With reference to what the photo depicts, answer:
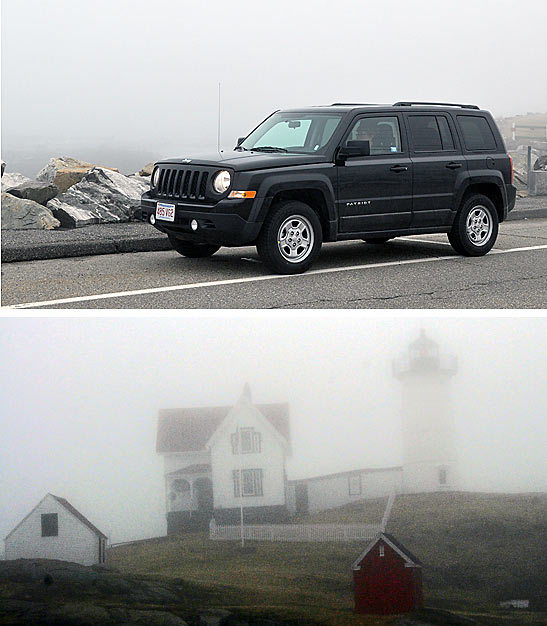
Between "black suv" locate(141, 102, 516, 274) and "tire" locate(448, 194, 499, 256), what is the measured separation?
0.01 meters

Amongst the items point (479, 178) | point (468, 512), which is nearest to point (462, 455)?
point (468, 512)

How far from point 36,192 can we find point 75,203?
0.83 m

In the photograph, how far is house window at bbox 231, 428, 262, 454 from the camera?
11.0 ft

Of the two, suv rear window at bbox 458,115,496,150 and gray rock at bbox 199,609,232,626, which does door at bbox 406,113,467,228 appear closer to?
suv rear window at bbox 458,115,496,150

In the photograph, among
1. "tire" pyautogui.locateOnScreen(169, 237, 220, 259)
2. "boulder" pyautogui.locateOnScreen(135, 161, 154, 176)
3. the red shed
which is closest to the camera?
the red shed

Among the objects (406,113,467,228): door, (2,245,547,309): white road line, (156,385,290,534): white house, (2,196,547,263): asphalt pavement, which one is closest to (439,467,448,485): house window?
(156,385,290,534): white house

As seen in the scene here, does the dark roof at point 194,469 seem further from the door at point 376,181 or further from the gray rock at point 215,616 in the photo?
the door at point 376,181

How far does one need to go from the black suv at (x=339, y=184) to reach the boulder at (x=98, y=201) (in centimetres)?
263

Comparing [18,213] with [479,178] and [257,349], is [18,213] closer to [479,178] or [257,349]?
[479,178]

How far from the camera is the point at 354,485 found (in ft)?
11.0

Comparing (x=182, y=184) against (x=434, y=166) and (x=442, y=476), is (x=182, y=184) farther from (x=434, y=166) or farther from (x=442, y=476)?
(x=442, y=476)

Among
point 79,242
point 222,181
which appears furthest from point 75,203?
point 222,181

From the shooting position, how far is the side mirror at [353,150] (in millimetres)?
9391

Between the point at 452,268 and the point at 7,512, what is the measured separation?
693 cm
